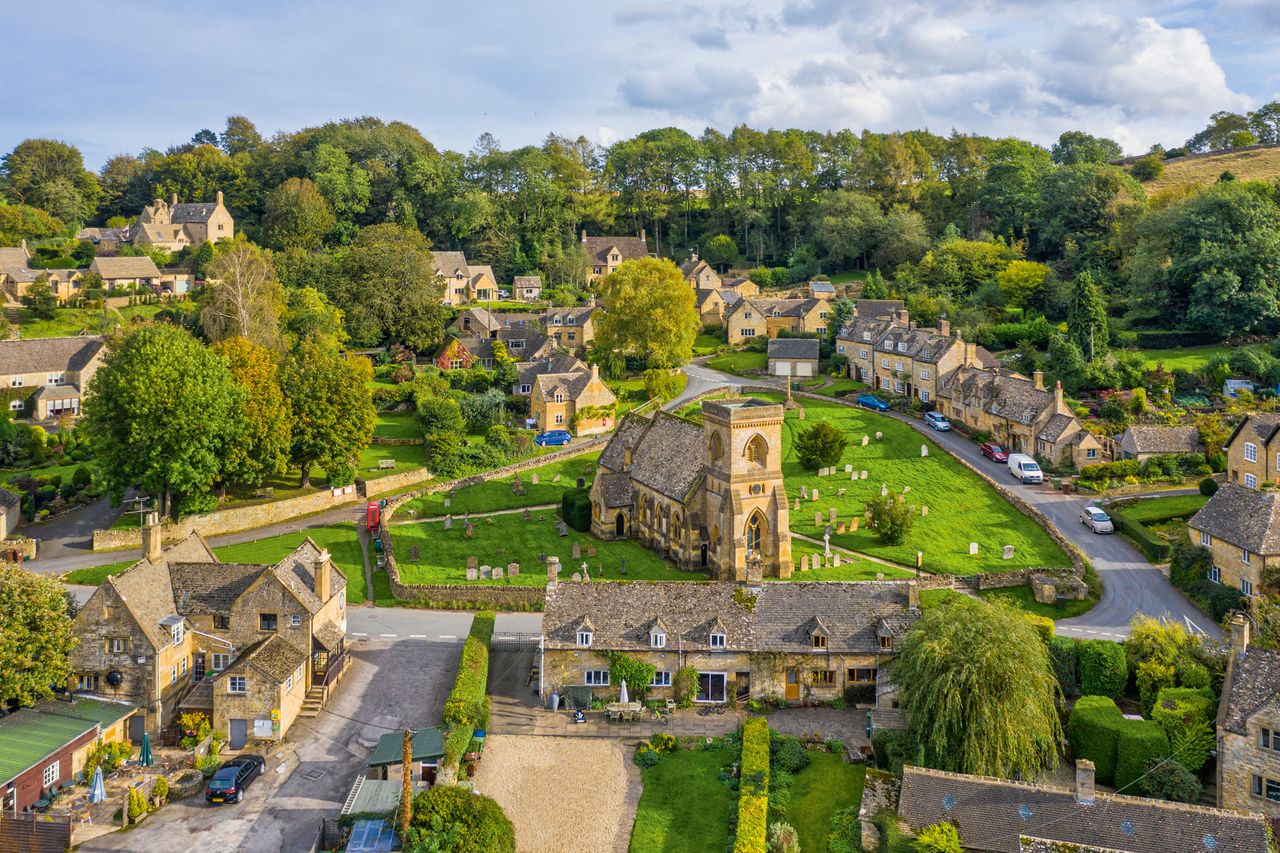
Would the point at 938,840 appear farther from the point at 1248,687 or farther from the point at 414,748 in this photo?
the point at 414,748

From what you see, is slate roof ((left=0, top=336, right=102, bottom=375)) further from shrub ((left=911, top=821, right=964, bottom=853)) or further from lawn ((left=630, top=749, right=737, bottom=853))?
shrub ((left=911, top=821, right=964, bottom=853))

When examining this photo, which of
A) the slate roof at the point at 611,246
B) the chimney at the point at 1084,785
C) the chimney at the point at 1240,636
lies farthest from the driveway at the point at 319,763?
Answer: the slate roof at the point at 611,246

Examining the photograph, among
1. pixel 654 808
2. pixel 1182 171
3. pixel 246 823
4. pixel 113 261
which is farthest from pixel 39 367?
pixel 1182 171

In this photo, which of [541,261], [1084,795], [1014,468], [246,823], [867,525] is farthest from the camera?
[541,261]

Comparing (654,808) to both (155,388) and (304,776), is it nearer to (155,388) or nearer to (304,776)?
(304,776)

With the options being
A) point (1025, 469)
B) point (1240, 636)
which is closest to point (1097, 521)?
point (1025, 469)

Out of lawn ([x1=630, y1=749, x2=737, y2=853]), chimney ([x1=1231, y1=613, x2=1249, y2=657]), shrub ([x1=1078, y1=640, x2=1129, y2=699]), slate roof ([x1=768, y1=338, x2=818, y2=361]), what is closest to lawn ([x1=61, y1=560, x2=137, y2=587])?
lawn ([x1=630, y1=749, x2=737, y2=853])

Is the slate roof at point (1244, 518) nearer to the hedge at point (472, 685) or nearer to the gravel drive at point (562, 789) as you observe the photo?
the gravel drive at point (562, 789)
